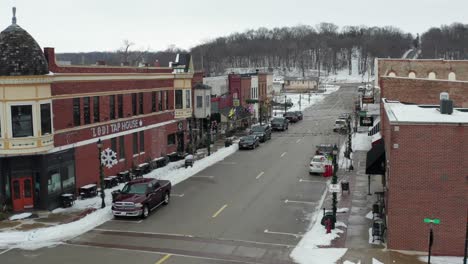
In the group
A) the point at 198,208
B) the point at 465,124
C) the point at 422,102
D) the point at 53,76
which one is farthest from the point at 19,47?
the point at 422,102

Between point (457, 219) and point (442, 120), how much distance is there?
150 inches

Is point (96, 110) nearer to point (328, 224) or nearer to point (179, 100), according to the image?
point (179, 100)

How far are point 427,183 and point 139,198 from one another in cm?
1314

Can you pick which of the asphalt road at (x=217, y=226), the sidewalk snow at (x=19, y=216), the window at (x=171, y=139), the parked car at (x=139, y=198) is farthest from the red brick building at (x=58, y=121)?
the asphalt road at (x=217, y=226)

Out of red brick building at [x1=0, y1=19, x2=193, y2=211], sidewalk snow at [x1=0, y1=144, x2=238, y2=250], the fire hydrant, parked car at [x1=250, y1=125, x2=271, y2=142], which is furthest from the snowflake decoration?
parked car at [x1=250, y1=125, x2=271, y2=142]

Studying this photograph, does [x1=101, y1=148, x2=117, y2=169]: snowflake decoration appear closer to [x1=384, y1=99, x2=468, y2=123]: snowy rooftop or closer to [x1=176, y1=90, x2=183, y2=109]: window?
[x1=176, y1=90, x2=183, y2=109]: window

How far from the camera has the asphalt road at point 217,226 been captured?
20.3 metres

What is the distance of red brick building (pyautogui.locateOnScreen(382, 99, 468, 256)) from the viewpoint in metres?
20.0

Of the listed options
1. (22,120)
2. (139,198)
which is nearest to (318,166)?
(139,198)

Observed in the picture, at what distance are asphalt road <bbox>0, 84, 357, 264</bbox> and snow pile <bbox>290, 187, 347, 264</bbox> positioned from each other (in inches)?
17.2

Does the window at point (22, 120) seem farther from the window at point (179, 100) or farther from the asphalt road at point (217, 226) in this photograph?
the window at point (179, 100)

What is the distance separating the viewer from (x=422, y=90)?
1337 inches

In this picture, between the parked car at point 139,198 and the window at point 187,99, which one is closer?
the parked car at point 139,198

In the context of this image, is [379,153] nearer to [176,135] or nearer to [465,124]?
[465,124]
